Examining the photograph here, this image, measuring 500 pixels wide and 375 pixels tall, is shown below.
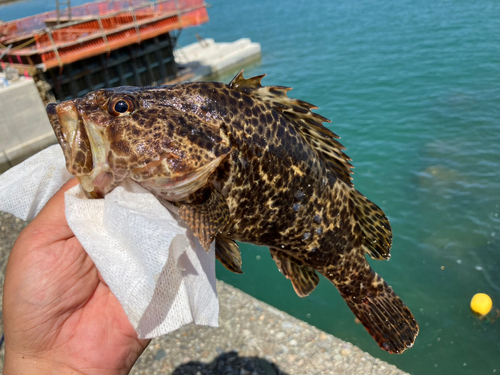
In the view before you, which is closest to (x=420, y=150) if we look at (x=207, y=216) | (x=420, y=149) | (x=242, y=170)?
(x=420, y=149)

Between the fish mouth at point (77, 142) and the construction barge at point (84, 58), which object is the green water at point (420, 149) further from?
the fish mouth at point (77, 142)

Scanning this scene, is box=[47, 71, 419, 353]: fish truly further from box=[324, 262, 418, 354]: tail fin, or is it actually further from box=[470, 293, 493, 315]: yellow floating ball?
box=[470, 293, 493, 315]: yellow floating ball

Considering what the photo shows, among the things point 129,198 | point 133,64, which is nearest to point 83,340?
point 129,198

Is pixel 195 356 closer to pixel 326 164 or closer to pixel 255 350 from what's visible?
pixel 255 350

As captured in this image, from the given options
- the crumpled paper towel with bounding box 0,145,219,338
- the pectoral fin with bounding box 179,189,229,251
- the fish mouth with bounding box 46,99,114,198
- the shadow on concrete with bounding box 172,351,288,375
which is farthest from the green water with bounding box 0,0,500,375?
the fish mouth with bounding box 46,99,114,198

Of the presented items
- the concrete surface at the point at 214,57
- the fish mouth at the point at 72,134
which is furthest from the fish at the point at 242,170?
the concrete surface at the point at 214,57
